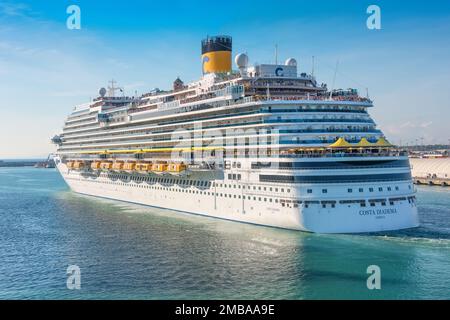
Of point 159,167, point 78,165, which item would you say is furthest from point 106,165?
point 159,167

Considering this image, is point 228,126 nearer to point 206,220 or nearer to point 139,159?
point 206,220

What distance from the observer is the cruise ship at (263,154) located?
36.2 m

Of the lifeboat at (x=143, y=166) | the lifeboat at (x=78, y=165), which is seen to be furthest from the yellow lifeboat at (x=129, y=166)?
the lifeboat at (x=78, y=165)

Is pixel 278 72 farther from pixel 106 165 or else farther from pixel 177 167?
pixel 106 165

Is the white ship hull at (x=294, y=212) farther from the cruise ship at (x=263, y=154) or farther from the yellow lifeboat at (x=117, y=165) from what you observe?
the yellow lifeboat at (x=117, y=165)

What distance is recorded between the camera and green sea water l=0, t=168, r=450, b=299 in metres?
25.6

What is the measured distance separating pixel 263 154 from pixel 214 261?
1209 centimetres

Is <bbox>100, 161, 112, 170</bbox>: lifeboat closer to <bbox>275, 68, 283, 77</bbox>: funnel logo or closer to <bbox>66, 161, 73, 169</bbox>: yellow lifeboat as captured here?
<bbox>66, 161, 73, 169</bbox>: yellow lifeboat

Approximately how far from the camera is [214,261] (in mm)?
30969

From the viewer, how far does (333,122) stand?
4022 cm

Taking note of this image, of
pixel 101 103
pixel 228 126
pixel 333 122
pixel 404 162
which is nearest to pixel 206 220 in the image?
pixel 228 126

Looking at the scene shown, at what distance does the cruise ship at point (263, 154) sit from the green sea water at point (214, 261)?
1.91 meters

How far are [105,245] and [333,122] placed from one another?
21.0 metres
